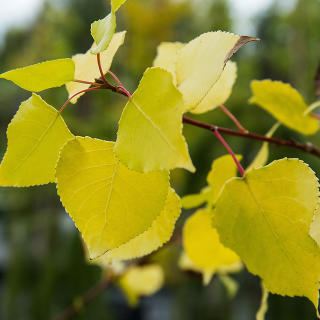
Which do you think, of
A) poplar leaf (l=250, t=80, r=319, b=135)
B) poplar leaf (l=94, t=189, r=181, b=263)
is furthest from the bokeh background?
poplar leaf (l=94, t=189, r=181, b=263)

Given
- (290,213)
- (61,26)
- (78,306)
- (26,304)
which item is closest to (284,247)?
(290,213)

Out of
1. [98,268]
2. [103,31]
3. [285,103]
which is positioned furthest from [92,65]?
[98,268]

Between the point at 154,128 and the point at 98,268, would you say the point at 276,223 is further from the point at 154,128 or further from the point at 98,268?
the point at 98,268

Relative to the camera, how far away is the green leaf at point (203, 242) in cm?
29

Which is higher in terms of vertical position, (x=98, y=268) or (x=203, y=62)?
(x=203, y=62)

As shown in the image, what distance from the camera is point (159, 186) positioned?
0.19 meters

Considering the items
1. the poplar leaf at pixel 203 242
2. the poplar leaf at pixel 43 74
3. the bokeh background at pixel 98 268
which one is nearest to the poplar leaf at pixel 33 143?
the poplar leaf at pixel 43 74

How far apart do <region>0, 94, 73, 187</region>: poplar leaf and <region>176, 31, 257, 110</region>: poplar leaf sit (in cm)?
6

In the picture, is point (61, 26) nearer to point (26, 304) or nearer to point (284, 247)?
point (26, 304)

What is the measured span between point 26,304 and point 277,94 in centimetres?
157

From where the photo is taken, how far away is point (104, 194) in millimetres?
187

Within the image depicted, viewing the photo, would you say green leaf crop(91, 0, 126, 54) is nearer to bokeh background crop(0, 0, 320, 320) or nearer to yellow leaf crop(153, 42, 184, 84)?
yellow leaf crop(153, 42, 184, 84)

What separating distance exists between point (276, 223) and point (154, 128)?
8cm

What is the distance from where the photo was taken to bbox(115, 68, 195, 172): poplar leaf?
158 mm
